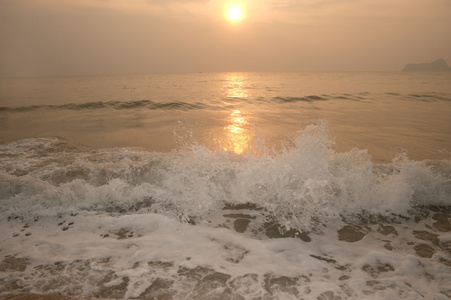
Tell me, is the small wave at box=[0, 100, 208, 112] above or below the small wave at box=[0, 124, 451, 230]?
above

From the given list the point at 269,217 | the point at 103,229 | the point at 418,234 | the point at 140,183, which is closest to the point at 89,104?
the point at 140,183

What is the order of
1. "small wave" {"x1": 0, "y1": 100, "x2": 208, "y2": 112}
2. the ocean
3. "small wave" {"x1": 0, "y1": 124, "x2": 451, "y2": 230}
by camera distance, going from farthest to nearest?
"small wave" {"x1": 0, "y1": 100, "x2": 208, "y2": 112} < "small wave" {"x1": 0, "y1": 124, "x2": 451, "y2": 230} < the ocean

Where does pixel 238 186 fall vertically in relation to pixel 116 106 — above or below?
below

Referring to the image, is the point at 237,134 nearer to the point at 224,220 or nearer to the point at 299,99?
the point at 224,220

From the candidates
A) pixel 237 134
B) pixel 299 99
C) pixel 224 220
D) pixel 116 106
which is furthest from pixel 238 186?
pixel 299 99

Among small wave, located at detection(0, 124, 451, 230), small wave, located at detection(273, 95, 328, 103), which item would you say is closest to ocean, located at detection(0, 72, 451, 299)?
small wave, located at detection(0, 124, 451, 230)

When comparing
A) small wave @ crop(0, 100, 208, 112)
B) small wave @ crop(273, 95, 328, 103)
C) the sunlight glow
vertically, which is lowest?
the sunlight glow

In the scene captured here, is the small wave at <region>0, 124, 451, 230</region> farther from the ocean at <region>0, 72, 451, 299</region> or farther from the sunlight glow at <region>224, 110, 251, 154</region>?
the sunlight glow at <region>224, 110, 251, 154</region>

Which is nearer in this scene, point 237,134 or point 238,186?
point 238,186

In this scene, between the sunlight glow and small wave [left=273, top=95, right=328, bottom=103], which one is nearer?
the sunlight glow

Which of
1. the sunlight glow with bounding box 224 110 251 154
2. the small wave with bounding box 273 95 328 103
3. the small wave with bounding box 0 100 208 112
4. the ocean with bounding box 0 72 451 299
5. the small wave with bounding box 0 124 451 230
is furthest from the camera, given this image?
Answer: the small wave with bounding box 273 95 328 103

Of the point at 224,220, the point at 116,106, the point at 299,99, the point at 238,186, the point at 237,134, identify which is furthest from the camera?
the point at 299,99

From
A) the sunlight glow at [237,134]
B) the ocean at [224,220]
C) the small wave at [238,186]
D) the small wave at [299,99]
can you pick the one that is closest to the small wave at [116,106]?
the sunlight glow at [237,134]

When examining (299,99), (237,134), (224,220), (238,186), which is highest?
(299,99)
